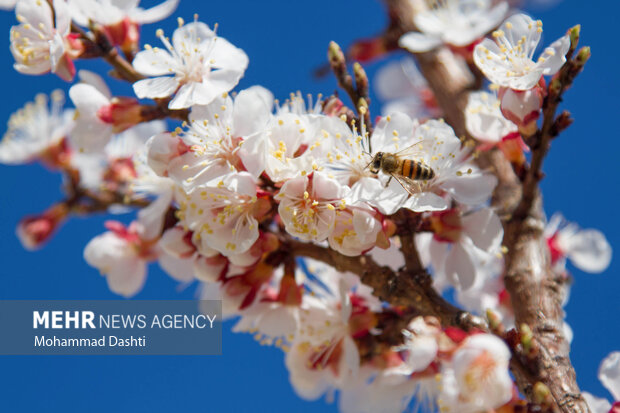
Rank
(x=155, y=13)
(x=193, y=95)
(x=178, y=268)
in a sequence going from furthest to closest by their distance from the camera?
1. (x=178, y=268)
2. (x=155, y=13)
3. (x=193, y=95)

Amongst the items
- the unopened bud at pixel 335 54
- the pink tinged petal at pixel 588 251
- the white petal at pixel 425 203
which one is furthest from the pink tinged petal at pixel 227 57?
the pink tinged petal at pixel 588 251

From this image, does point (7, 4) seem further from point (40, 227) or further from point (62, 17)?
point (40, 227)

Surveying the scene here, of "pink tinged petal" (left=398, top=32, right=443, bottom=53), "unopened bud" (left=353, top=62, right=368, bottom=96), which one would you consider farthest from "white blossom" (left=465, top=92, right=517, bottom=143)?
"pink tinged petal" (left=398, top=32, right=443, bottom=53)

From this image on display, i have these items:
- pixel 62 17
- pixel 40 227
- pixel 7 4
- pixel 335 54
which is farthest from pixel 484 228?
pixel 40 227

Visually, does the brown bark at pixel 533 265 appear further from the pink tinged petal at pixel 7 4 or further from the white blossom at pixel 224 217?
the pink tinged petal at pixel 7 4

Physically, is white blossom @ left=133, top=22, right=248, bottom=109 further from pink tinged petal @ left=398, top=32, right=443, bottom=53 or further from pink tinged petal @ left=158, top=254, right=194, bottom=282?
pink tinged petal @ left=398, top=32, right=443, bottom=53

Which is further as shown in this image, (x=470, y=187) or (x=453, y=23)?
(x=453, y=23)
